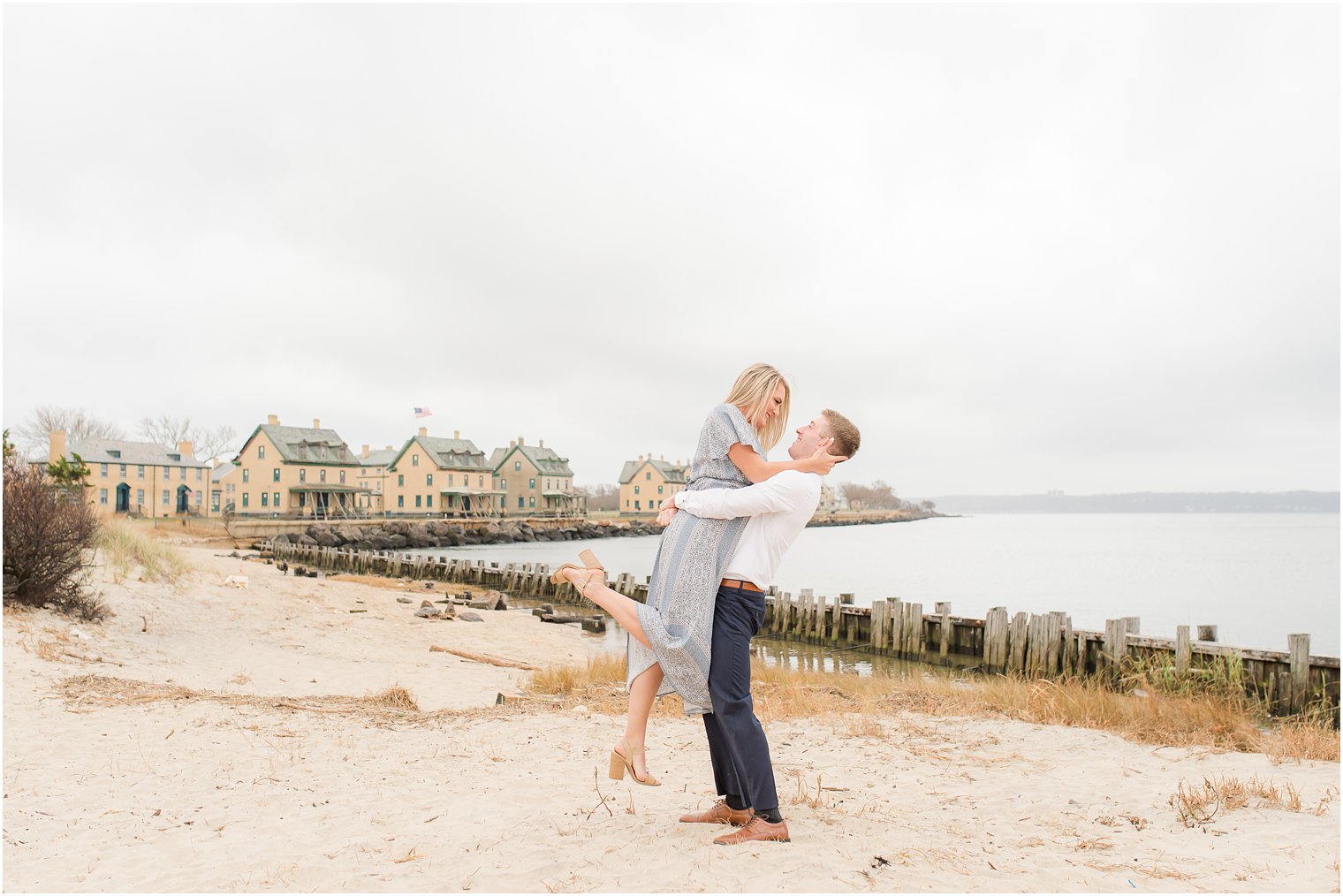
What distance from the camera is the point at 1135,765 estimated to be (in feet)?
22.4

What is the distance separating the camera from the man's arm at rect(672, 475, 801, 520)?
13.4ft

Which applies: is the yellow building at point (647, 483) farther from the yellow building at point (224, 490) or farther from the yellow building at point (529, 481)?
the yellow building at point (224, 490)

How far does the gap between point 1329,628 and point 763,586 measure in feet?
102

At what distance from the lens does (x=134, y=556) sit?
19469 millimetres

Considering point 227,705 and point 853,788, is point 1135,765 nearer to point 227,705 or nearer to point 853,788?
point 853,788

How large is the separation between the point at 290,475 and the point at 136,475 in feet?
35.8

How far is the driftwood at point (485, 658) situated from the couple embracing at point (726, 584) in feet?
28.9

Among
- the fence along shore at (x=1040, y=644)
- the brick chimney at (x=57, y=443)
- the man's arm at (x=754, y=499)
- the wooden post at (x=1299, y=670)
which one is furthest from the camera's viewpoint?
the brick chimney at (x=57, y=443)

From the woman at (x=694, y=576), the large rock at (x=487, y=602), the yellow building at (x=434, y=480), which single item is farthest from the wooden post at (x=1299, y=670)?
the yellow building at (x=434, y=480)

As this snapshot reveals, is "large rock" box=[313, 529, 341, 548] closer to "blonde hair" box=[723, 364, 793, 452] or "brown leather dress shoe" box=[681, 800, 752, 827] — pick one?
"brown leather dress shoe" box=[681, 800, 752, 827]

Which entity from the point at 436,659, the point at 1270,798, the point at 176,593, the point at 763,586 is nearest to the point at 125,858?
the point at 763,586

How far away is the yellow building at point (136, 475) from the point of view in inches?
2443

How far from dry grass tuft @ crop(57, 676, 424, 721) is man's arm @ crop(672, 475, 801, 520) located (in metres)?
5.20

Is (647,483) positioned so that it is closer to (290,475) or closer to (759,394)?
(290,475)
